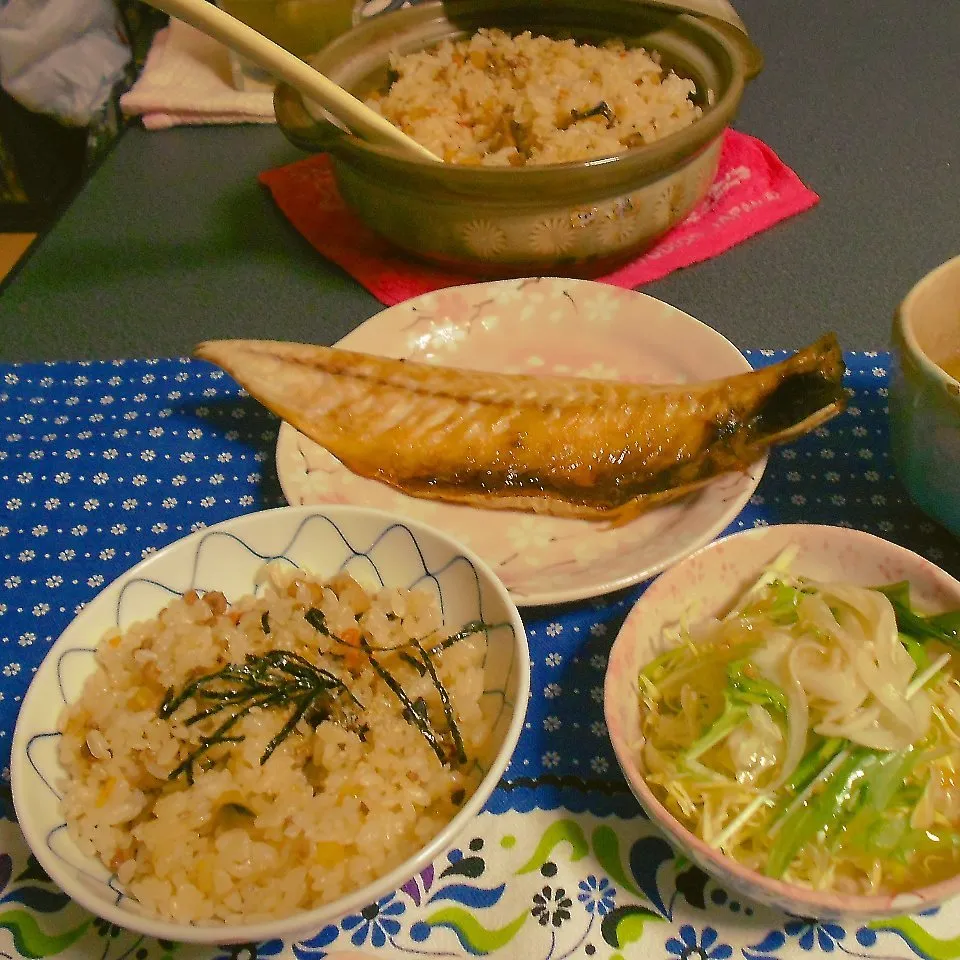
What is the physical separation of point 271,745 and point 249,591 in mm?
223

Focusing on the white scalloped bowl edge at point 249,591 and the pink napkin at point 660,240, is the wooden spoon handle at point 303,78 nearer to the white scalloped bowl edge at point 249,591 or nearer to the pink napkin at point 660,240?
the pink napkin at point 660,240

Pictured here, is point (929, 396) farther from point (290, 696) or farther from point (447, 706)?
point (290, 696)

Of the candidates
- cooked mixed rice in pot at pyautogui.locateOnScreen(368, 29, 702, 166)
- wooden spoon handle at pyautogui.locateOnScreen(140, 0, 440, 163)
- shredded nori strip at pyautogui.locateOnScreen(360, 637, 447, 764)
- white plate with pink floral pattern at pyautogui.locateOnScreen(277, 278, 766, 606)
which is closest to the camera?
shredded nori strip at pyautogui.locateOnScreen(360, 637, 447, 764)

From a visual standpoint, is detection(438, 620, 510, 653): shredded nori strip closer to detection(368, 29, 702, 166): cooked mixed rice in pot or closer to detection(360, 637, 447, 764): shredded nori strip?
detection(360, 637, 447, 764): shredded nori strip

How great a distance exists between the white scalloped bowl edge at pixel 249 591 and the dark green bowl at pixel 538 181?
1.91 ft

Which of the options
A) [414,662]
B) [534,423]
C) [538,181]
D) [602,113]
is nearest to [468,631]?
[414,662]

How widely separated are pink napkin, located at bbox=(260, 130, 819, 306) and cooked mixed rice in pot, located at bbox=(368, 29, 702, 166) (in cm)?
20

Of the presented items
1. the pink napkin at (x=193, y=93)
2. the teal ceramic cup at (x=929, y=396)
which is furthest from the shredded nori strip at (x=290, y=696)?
the pink napkin at (x=193, y=93)

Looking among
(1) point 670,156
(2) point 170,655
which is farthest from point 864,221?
(2) point 170,655

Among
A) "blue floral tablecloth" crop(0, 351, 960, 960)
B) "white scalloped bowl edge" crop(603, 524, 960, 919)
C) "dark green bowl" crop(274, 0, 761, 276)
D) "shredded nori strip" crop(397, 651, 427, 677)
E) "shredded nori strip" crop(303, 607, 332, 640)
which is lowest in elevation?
"blue floral tablecloth" crop(0, 351, 960, 960)

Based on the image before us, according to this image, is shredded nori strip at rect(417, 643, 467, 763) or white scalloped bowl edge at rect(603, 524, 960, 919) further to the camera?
shredded nori strip at rect(417, 643, 467, 763)

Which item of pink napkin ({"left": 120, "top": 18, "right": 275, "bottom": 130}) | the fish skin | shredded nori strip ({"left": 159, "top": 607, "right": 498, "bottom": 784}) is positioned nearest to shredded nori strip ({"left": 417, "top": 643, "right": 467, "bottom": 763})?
shredded nori strip ({"left": 159, "top": 607, "right": 498, "bottom": 784})

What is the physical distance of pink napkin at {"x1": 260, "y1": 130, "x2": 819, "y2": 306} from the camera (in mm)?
1471

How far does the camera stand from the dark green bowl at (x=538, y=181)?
1186 millimetres
